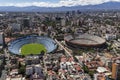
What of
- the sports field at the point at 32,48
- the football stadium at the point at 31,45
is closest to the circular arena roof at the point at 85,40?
the football stadium at the point at 31,45

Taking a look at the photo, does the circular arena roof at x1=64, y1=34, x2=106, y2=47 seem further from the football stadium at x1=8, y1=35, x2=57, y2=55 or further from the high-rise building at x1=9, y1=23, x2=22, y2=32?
the high-rise building at x1=9, y1=23, x2=22, y2=32

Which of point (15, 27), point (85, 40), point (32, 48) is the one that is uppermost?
point (15, 27)

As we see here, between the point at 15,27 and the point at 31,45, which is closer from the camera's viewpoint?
the point at 31,45

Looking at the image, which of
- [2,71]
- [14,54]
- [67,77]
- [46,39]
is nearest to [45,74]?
[67,77]

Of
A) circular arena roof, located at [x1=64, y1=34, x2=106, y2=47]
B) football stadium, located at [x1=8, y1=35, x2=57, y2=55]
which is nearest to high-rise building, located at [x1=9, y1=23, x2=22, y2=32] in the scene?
football stadium, located at [x1=8, y1=35, x2=57, y2=55]

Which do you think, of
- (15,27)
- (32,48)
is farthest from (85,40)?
(15,27)

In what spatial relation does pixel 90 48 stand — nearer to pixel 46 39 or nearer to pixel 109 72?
pixel 46 39

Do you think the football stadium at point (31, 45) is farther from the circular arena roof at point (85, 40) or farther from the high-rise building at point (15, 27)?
the high-rise building at point (15, 27)

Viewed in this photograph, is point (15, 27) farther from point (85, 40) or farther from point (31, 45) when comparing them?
point (85, 40)
